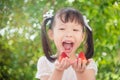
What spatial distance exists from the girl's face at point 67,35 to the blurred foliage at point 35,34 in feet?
2.12

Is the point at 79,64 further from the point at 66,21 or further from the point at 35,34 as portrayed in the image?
the point at 35,34

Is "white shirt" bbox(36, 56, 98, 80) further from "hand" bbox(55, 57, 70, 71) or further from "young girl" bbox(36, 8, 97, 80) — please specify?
"hand" bbox(55, 57, 70, 71)

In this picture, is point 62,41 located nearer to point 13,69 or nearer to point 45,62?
point 45,62

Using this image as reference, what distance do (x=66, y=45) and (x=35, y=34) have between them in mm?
849

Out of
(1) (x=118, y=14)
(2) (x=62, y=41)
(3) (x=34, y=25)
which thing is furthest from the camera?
(3) (x=34, y=25)

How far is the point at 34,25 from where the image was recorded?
7.20ft

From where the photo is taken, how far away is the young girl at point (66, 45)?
129cm

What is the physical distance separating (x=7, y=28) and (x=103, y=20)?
1.88 feet

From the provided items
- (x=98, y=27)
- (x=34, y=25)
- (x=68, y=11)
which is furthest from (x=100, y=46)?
(x=68, y=11)

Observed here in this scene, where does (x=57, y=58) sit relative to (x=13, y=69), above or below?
above

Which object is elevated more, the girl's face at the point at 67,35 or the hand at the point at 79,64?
the girl's face at the point at 67,35

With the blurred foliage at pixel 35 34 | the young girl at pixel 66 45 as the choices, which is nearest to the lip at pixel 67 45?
the young girl at pixel 66 45

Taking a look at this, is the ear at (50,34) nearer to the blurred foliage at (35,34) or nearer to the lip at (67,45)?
the lip at (67,45)

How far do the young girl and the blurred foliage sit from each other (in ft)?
1.91
